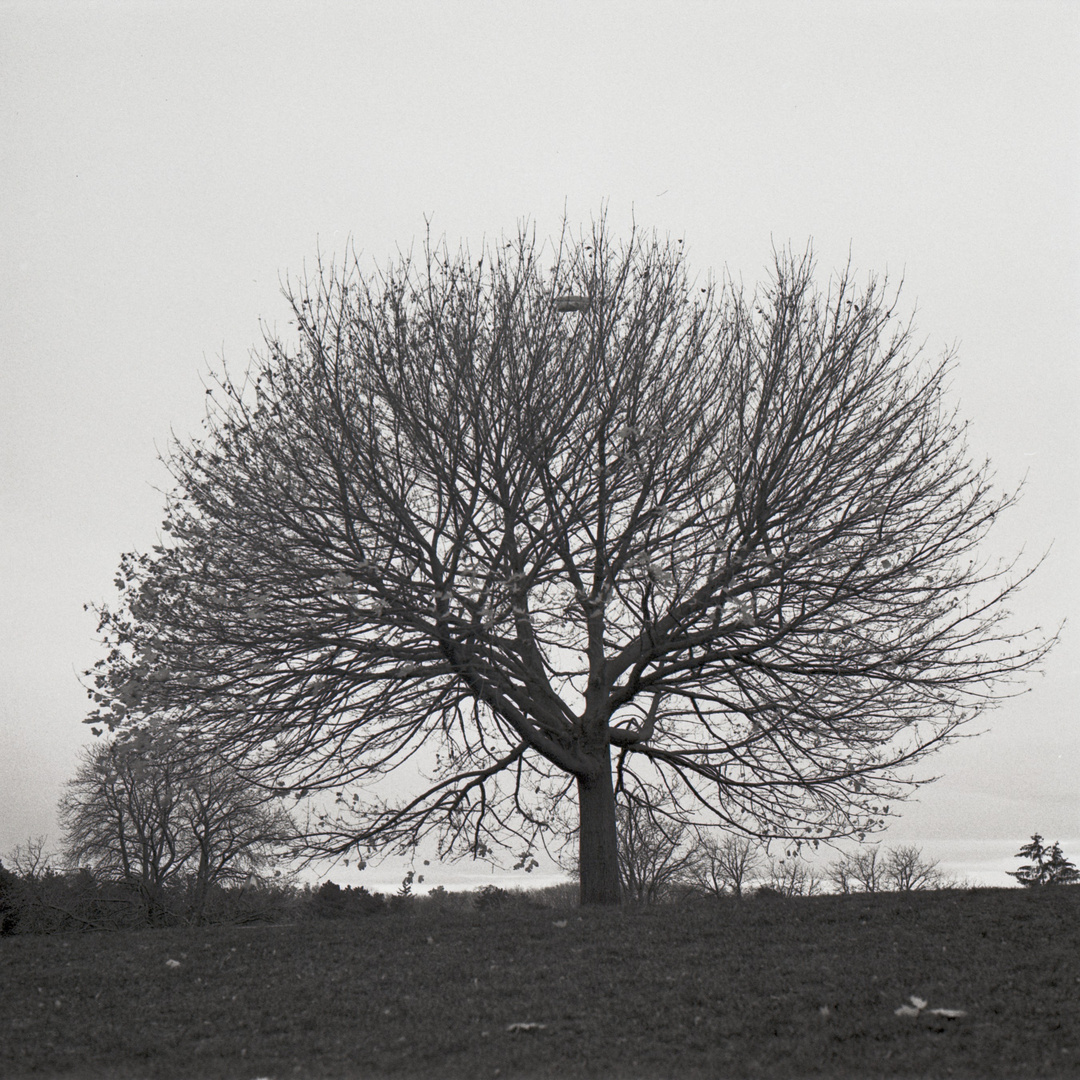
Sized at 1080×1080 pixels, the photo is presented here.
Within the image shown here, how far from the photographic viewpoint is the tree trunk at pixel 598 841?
538 inches

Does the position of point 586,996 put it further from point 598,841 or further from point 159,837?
point 159,837

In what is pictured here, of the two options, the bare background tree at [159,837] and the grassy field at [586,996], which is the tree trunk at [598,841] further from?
the bare background tree at [159,837]

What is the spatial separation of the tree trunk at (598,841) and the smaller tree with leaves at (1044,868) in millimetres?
17837

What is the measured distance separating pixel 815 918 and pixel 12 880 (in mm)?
27385

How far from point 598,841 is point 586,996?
546 centimetres

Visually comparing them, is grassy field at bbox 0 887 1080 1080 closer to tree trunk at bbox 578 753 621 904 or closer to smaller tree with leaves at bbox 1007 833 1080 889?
tree trunk at bbox 578 753 621 904

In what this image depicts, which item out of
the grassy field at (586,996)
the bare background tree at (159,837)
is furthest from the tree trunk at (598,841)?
the bare background tree at (159,837)

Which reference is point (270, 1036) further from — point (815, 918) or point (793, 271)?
point (793, 271)

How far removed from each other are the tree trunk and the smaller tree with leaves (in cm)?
1784

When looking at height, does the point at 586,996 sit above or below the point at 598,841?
below

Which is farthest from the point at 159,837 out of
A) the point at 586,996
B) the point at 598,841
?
the point at 586,996

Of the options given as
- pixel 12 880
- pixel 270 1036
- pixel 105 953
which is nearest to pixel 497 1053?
pixel 270 1036

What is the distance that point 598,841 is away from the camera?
45.6 feet

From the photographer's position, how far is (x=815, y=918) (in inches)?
440
